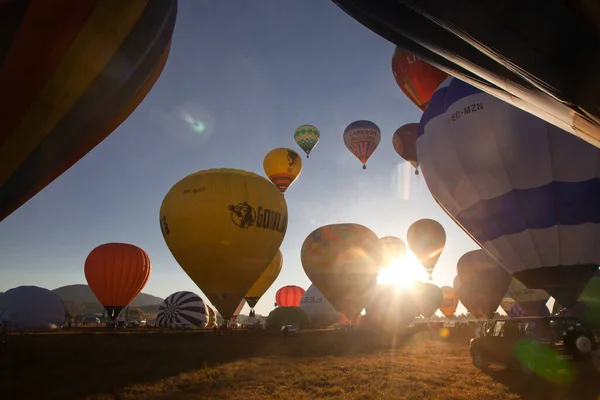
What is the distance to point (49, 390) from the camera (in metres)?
8.08

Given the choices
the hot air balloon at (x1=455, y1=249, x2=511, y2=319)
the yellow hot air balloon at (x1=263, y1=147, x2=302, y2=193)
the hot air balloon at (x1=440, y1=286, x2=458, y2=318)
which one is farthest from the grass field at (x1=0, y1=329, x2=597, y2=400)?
the hot air balloon at (x1=440, y1=286, x2=458, y2=318)

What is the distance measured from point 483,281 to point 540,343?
25754 millimetres

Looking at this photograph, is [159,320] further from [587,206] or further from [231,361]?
[587,206]

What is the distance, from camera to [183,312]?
32.8 meters

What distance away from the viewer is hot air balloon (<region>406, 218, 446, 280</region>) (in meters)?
39.2

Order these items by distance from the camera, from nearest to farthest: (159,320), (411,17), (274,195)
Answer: (411,17) < (274,195) < (159,320)

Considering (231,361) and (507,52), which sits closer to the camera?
(507,52)

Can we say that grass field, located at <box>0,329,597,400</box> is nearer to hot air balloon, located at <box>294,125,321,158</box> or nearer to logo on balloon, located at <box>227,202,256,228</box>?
logo on balloon, located at <box>227,202,256,228</box>

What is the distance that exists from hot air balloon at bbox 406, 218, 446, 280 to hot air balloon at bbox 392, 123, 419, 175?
36.4ft

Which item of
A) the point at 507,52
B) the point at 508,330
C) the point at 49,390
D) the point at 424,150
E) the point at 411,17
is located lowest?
the point at 49,390

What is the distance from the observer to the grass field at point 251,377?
7.62 meters

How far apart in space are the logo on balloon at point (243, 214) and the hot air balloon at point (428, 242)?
84.3 ft

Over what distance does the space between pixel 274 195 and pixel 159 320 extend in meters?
20.3

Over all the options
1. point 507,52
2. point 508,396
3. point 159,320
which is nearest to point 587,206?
point 508,396
